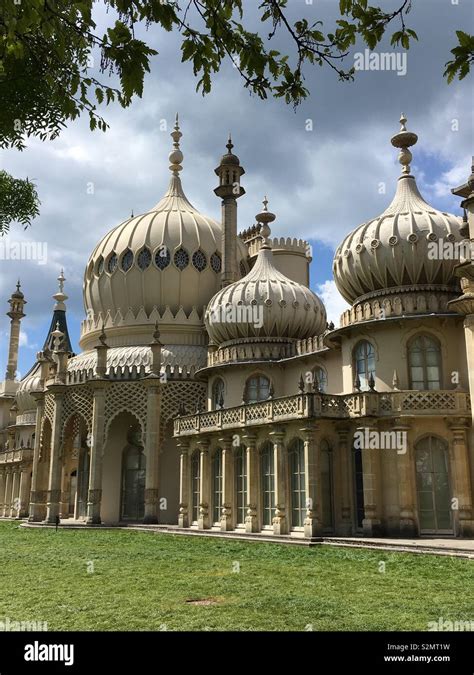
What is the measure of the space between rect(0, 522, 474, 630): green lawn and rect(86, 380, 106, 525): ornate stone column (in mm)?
11543

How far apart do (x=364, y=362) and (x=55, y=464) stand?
16.7 m

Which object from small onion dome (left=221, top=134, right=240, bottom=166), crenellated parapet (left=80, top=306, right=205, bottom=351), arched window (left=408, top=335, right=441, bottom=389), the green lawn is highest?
small onion dome (left=221, top=134, right=240, bottom=166)

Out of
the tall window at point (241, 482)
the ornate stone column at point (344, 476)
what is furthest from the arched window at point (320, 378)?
the ornate stone column at point (344, 476)

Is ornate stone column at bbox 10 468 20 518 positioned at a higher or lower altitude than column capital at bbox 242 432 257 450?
lower

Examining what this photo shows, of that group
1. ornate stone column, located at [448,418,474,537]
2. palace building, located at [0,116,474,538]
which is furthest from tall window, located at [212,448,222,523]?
ornate stone column, located at [448,418,474,537]

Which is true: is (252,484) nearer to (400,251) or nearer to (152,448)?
(152,448)

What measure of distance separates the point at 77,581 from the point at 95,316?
26.2 metres

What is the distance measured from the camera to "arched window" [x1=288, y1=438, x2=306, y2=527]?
21.0 metres

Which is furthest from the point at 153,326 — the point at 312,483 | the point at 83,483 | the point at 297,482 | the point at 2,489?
the point at 2,489

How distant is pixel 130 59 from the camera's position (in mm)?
5078

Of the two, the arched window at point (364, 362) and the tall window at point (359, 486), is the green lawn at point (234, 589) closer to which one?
the tall window at point (359, 486)

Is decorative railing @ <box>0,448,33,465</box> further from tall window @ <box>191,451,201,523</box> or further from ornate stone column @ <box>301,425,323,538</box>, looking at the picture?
ornate stone column @ <box>301,425,323,538</box>

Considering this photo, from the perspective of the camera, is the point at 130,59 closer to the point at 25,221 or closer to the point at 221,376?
the point at 25,221
